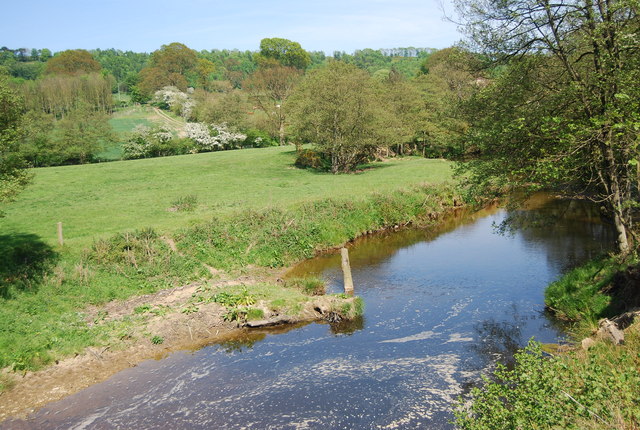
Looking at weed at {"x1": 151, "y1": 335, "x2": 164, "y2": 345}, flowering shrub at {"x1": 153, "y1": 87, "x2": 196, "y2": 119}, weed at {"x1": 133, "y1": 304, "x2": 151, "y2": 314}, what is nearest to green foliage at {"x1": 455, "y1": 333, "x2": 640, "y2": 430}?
weed at {"x1": 151, "y1": 335, "x2": 164, "y2": 345}

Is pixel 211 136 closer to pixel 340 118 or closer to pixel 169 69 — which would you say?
pixel 340 118

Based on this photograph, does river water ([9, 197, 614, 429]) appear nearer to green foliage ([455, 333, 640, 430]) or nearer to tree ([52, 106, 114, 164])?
green foliage ([455, 333, 640, 430])

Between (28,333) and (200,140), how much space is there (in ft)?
206

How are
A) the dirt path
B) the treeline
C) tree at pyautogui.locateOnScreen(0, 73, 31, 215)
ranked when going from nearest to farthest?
1. tree at pyautogui.locateOnScreen(0, 73, 31, 215)
2. the treeline
3. the dirt path

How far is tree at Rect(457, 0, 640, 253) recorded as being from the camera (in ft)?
49.0

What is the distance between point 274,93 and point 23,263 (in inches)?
3019

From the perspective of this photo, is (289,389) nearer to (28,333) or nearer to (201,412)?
(201,412)

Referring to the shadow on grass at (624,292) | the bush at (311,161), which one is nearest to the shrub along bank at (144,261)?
the shadow on grass at (624,292)

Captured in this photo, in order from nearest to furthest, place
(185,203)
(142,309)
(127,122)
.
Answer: (142,309), (185,203), (127,122)

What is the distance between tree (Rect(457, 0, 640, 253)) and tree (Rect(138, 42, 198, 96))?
12670 cm

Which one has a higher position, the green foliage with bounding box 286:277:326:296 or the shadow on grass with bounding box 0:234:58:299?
the shadow on grass with bounding box 0:234:58:299

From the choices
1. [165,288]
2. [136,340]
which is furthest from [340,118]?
[136,340]

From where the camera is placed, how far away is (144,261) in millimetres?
24609

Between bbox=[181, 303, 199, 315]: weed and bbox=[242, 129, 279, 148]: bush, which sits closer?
bbox=[181, 303, 199, 315]: weed
